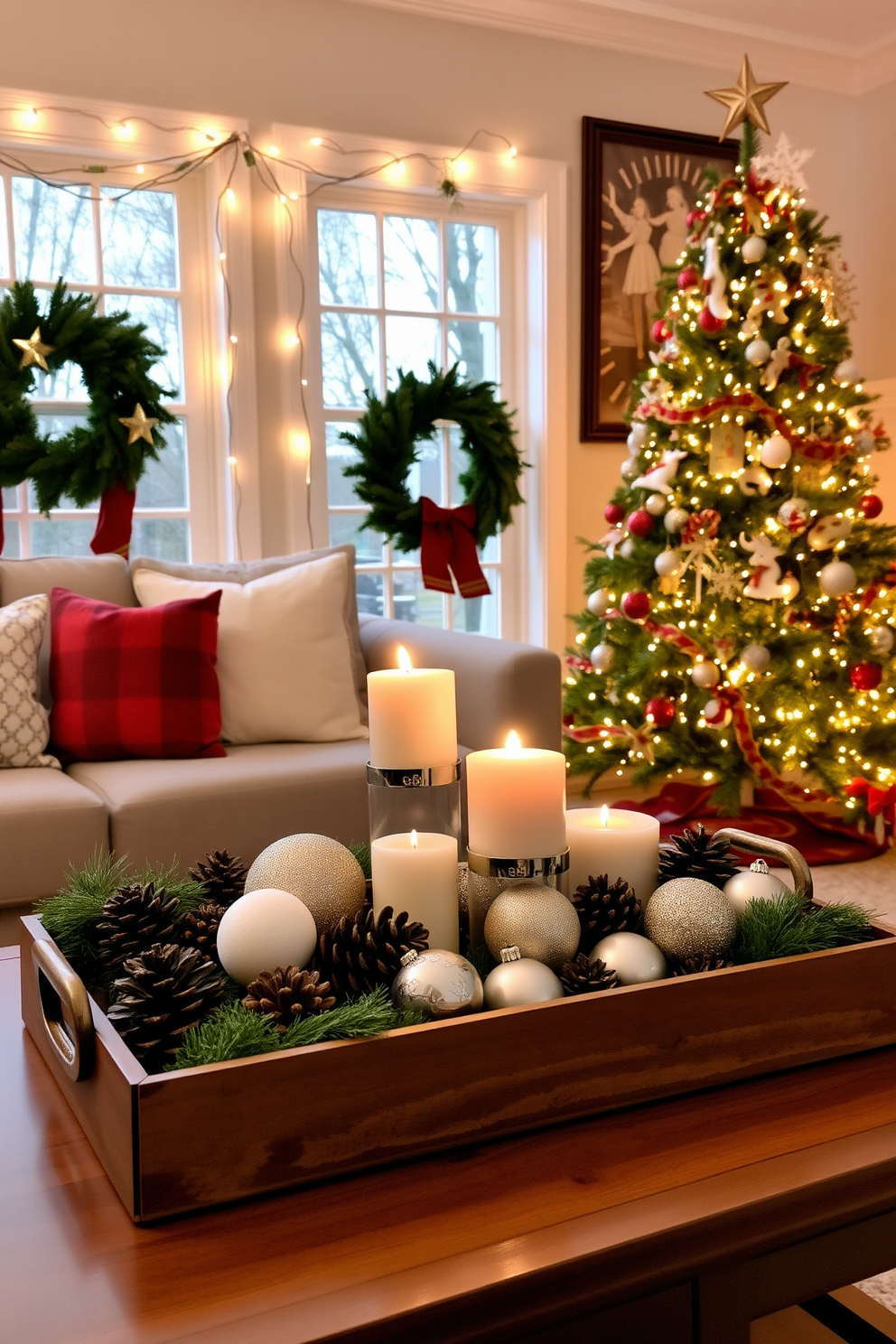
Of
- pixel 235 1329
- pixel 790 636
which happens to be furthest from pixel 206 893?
pixel 790 636

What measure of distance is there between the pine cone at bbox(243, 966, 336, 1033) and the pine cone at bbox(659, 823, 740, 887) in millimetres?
387

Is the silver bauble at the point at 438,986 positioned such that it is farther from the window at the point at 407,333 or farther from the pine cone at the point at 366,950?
the window at the point at 407,333

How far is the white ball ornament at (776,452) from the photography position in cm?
309

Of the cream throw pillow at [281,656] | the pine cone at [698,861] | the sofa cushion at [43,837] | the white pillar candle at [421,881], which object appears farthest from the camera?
the cream throw pillow at [281,656]

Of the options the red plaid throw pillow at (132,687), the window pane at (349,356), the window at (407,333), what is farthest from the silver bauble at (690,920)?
the window pane at (349,356)

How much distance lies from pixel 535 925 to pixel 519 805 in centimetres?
10

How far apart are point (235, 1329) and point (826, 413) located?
10.0 feet

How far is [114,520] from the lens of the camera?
10.7 ft

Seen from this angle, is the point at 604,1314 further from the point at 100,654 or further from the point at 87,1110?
the point at 100,654

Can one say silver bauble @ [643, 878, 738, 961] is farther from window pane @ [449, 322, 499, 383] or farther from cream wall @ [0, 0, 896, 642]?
window pane @ [449, 322, 499, 383]

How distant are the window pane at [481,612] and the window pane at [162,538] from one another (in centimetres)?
97

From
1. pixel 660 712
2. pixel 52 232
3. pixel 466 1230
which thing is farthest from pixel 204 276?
pixel 466 1230

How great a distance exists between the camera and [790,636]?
3178 millimetres

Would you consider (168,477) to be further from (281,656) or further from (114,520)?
(281,656)
